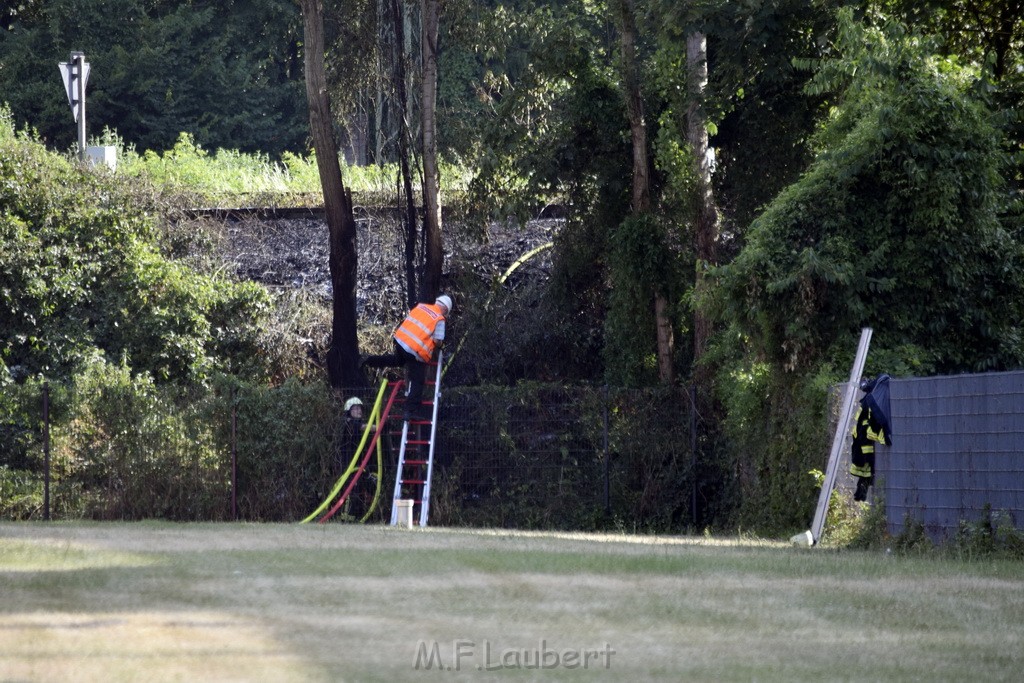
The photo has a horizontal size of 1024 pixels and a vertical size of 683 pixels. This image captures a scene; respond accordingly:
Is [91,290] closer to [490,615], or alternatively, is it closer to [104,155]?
[104,155]

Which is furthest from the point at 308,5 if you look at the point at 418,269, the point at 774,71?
the point at 774,71

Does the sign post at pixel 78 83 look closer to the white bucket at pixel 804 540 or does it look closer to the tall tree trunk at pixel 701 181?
the tall tree trunk at pixel 701 181

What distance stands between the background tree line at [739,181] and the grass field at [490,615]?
545cm

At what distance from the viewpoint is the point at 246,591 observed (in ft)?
28.1

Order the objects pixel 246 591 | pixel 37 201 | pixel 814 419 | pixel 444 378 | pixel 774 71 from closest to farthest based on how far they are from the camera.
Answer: pixel 246 591 → pixel 814 419 → pixel 774 71 → pixel 37 201 → pixel 444 378

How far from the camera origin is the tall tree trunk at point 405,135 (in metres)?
25.8

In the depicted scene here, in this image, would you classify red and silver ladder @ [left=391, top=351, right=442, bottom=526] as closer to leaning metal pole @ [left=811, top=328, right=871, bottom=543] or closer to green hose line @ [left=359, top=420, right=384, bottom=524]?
green hose line @ [left=359, top=420, right=384, bottom=524]

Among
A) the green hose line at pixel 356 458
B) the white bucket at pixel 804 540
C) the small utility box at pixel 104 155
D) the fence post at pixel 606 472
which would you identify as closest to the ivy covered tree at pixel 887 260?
the white bucket at pixel 804 540

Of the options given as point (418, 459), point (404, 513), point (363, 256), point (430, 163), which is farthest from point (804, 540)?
point (363, 256)

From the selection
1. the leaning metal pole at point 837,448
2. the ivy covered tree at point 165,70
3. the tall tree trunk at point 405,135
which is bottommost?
the leaning metal pole at point 837,448

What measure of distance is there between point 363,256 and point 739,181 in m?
9.26

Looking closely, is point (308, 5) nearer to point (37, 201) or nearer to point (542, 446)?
point (37, 201)

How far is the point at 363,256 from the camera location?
28.7 meters

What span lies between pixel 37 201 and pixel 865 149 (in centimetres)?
1489
